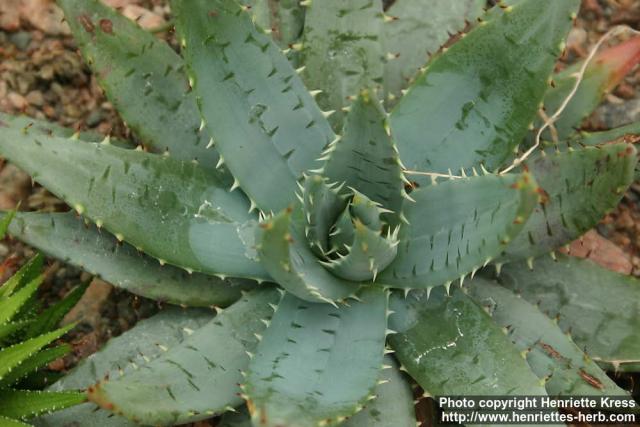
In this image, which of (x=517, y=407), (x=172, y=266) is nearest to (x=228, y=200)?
(x=172, y=266)

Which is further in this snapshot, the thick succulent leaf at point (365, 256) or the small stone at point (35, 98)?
the small stone at point (35, 98)

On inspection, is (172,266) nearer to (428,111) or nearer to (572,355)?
(428,111)

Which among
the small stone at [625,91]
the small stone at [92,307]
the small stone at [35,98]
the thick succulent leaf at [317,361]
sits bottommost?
the small stone at [92,307]

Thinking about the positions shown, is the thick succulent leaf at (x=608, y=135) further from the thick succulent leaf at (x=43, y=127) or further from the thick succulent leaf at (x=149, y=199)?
the thick succulent leaf at (x=43, y=127)

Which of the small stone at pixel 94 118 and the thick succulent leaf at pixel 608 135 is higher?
the thick succulent leaf at pixel 608 135

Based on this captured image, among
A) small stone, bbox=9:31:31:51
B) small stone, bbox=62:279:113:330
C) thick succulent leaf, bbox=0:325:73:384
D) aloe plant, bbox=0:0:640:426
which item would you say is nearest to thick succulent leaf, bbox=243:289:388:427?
aloe plant, bbox=0:0:640:426

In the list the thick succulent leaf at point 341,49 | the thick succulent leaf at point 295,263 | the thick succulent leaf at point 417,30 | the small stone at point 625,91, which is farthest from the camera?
the small stone at point 625,91

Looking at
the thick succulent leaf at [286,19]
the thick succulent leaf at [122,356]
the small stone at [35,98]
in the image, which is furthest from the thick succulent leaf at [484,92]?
the small stone at [35,98]

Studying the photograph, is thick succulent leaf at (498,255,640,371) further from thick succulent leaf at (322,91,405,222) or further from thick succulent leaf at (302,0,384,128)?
thick succulent leaf at (302,0,384,128)
